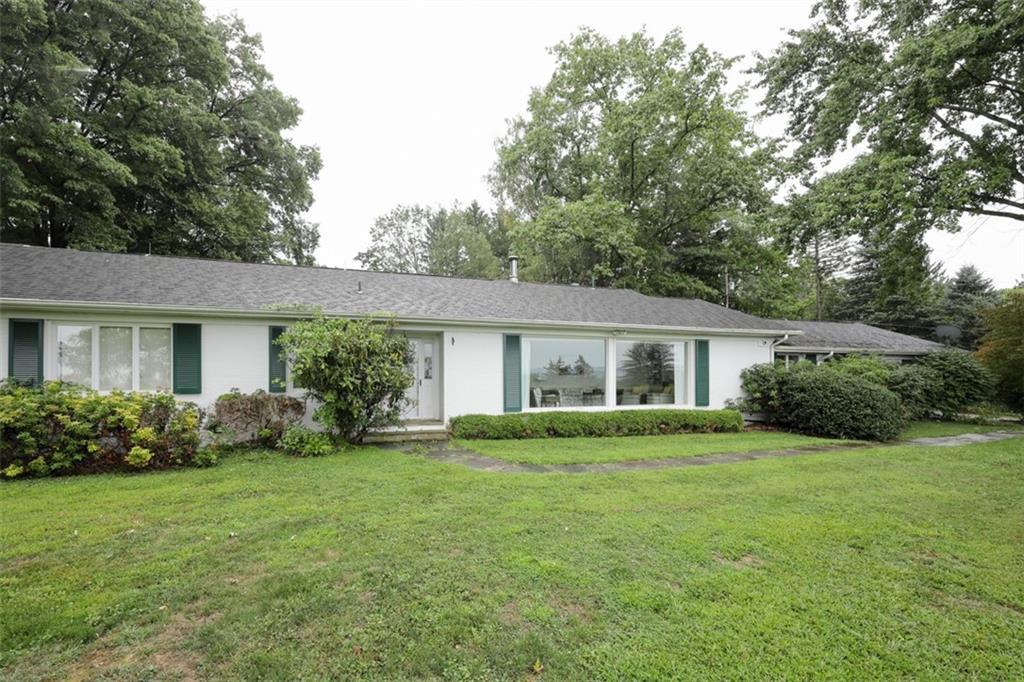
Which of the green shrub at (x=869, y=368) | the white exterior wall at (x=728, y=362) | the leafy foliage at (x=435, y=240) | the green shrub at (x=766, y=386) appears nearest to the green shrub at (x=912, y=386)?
the green shrub at (x=869, y=368)

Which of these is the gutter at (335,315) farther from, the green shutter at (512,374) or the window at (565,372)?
the window at (565,372)

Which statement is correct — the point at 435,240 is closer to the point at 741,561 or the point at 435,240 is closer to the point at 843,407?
the point at 843,407

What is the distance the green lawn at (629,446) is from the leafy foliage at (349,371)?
6.01 ft

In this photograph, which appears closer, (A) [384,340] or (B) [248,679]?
(B) [248,679]

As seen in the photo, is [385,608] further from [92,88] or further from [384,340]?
[92,88]

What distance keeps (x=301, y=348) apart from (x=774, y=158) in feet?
47.1

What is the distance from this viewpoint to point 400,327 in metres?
9.54

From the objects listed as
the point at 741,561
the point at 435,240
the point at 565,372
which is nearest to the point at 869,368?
the point at 565,372

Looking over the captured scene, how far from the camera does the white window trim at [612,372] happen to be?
34.6 ft

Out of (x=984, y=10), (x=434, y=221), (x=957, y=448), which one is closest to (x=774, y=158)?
(x=984, y=10)

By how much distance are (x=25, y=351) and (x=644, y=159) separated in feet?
68.2

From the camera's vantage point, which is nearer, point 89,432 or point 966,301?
point 89,432

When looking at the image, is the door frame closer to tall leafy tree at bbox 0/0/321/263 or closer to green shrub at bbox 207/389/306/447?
green shrub at bbox 207/389/306/447

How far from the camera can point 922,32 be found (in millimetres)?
10148
